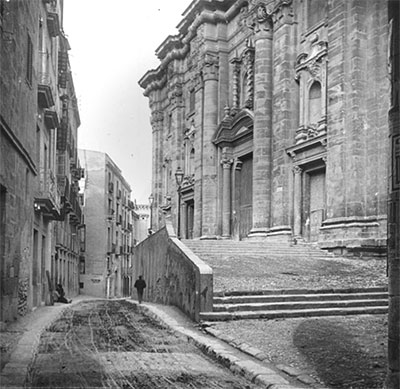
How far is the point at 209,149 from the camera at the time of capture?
3120cm

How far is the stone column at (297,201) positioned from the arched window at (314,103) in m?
1.87

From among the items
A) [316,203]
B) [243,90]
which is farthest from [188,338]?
[243,90]

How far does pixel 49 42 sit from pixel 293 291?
13.9 metres

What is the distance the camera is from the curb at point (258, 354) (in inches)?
291

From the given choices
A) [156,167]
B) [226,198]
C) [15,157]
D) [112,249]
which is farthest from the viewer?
[112,249]

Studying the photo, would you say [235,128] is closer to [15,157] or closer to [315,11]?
[315,11]

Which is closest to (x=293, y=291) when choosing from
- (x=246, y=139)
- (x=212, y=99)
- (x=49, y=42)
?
(x=49, y=42)

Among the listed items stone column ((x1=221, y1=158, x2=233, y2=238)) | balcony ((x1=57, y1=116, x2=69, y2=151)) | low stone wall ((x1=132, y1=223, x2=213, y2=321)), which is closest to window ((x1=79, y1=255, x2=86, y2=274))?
stone column ((x1=221, y1=158, x2=233, y2=238))

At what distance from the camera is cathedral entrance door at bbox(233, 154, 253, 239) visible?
28.4 meters

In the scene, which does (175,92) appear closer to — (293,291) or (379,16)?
(379,16)

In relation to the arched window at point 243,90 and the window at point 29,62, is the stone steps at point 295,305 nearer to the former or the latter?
the window at point 29,62

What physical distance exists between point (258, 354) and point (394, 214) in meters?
3.82

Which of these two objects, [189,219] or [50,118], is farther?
[189,219]

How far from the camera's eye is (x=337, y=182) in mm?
20141
